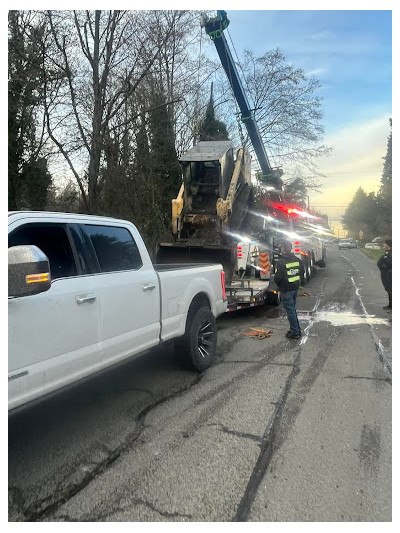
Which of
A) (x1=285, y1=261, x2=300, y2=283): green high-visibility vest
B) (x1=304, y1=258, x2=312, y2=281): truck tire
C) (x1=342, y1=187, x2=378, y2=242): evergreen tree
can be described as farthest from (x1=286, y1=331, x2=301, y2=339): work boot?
(x1=342, y1=187, x2=378, y2=242): evergreen tree

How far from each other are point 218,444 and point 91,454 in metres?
1.05

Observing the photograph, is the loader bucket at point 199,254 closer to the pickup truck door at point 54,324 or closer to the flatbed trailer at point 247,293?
the flatbed trailer at point 247,293

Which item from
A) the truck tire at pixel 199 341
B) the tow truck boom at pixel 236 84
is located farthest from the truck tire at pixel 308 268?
the truck tire at pixel 199 341

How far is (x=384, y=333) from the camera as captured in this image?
745cm

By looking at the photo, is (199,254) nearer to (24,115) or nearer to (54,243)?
(54,243)

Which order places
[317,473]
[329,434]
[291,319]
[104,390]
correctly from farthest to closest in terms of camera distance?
[291,319], [104,390], [329,434], [317,473]

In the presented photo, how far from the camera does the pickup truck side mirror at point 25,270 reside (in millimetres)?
2527

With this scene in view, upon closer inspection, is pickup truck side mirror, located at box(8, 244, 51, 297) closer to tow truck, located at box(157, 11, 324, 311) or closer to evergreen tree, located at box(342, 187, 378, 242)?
tow truck, located at box(157, 11, 324, 311)

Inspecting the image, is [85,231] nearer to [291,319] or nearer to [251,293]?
[291,319]

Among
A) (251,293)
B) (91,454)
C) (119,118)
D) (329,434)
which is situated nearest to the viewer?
(91,454)

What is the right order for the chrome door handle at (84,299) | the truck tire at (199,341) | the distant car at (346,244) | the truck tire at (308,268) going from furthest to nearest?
the distant car at (346,244)
the truck tire at (308,268)
the truck tire at (199,341)
the chrome door handle at (84,299)

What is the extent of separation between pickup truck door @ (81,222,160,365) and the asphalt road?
1.84 ft

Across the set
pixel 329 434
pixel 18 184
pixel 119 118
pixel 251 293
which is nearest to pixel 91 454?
pixel 329 434

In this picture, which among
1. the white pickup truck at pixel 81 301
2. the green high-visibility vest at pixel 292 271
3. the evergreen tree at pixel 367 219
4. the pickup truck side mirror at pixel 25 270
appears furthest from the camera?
the evergreen tree at pixel 367 219
